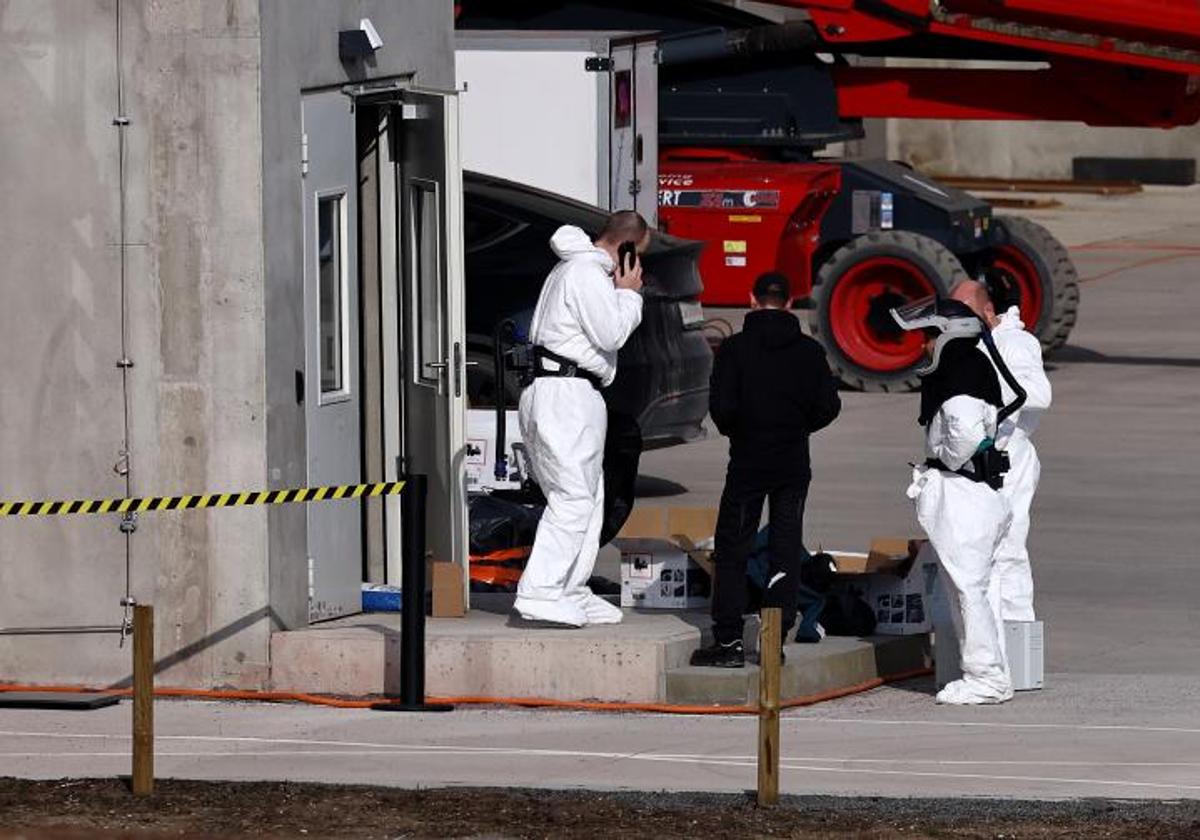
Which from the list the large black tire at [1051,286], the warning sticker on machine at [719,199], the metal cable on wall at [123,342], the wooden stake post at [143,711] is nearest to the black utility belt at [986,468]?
the metal cable on wall at [123,342]

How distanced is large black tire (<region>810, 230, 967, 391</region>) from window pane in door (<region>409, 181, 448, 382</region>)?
9.03 m

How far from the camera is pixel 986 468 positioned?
11.4m

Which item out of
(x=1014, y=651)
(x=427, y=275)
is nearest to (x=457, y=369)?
(x=427, y=275)

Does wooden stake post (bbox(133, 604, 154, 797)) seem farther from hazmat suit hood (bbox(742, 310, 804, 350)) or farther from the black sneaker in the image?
hazmat suit hood (bbox(742, 310, 804, 350))

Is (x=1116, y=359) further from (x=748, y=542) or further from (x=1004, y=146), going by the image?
(x=1004, y=146)

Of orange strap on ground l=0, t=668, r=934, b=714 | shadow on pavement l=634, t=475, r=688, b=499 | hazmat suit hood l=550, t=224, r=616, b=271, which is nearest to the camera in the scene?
orange strap on ground l=0, t=668, r=934, b=714

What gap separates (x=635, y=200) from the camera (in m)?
19.6

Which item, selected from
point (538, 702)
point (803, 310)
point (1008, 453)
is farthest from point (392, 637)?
point (803, 310)

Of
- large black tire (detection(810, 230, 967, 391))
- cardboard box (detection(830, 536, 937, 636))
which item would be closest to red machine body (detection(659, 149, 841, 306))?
large black tire (detection(810, 230, 967, 391))

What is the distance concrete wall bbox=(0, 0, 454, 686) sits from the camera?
11484 millimetres

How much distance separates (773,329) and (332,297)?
77.8 inches

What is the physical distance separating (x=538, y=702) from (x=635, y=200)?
8573 mm

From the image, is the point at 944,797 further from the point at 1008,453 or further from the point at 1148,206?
the point at 1148,206

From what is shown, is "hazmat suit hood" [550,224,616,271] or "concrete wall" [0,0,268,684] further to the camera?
"hazmat suit hood" [550,224,616,271]
